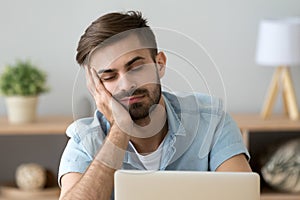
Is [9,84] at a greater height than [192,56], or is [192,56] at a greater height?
[192,56]

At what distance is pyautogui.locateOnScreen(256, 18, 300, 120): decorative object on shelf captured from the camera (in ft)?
10.9

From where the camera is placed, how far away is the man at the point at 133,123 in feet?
5.15

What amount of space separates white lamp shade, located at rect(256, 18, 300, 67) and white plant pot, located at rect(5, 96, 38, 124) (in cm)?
112

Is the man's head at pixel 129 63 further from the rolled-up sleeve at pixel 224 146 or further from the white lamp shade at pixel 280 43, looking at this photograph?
the white lamp shade at pixel 280 43

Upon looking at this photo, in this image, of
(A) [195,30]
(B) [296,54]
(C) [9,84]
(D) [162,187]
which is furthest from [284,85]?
(D) [162,187]

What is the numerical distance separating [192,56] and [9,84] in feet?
6.44

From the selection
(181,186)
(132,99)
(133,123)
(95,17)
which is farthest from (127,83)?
(95,17)

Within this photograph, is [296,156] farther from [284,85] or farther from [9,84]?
[9,84]

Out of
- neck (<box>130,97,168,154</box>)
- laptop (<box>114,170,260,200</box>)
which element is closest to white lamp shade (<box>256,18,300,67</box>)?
neck (<box>130,97,168,154</box>)

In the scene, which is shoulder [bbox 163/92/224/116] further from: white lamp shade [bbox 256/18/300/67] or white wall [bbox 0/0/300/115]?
white wall [bbox 0/0/300/115]

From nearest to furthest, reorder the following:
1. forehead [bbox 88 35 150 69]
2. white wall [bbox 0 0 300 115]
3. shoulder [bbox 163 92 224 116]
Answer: forehead [bbox 88 35 150 69], shoulder [bbox 163 92 224 116], white wall [bbox 0 0 300 115]

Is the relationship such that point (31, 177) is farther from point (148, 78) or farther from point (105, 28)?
point (148, 78)

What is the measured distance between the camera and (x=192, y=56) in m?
1.51

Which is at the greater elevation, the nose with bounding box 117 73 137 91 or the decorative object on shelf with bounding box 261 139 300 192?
the nose with bounding box 117 73 137 91
